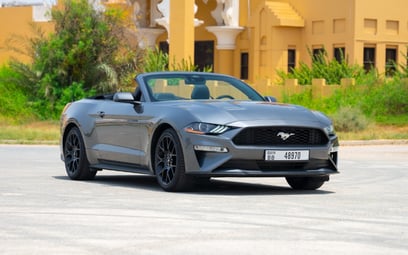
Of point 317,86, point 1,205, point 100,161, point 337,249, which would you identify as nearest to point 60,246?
point 337,249

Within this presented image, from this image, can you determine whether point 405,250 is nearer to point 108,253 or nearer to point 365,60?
point 108,253

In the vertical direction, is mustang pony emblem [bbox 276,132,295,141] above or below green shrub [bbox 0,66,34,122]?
above

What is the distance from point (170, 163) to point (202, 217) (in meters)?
2.86

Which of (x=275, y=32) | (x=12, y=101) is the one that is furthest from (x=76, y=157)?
(x=275, y=32)

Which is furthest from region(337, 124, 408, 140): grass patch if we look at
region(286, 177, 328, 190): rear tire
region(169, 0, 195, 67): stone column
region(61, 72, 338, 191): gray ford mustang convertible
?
region(286, 177, 328, 190): rear tire

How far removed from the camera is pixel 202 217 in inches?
404

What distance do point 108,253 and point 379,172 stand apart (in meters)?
10.0

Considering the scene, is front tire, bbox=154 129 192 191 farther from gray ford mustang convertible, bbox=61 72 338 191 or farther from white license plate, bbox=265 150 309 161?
white license plate, bbox=265 150 309 161

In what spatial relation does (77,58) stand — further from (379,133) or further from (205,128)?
(205,128)

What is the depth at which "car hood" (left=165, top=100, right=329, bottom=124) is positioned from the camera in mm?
12766

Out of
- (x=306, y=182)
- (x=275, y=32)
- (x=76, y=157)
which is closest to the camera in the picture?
(x=306, y=182)

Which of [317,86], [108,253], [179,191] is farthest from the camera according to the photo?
[317,86]

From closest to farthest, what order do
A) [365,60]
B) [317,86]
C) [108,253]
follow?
[108,253], [317,86], [365,60]

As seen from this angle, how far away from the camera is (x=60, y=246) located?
8312 millimetres
